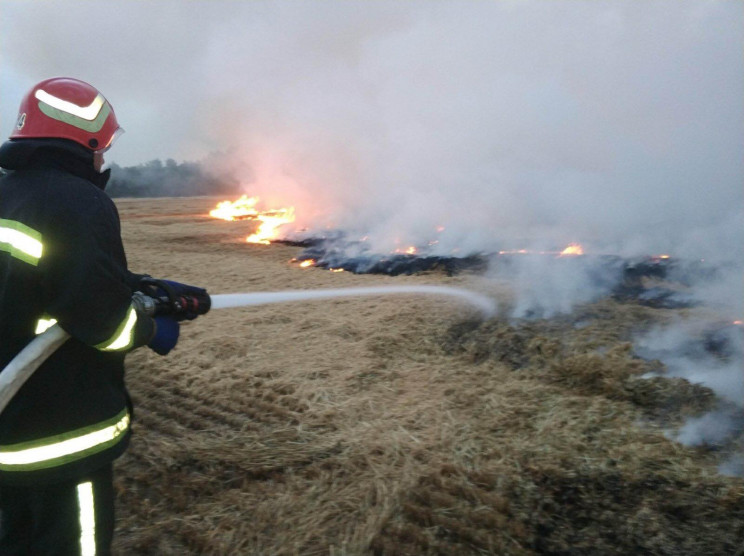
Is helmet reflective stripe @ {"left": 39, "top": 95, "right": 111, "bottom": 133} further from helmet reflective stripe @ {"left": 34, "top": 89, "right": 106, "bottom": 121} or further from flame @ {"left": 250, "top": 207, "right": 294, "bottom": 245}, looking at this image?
flame @ {"left": 250, "top": 207, "right": 294, "bottom": 245}

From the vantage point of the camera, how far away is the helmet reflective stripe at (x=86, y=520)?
1.84 metres

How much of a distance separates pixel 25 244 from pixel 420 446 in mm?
2338

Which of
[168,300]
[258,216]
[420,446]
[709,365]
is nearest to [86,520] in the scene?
[168,300]

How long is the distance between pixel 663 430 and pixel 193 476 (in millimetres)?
2892

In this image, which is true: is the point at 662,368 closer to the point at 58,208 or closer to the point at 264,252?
the point at 58,208

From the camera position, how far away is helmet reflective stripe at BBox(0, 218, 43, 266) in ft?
5.48

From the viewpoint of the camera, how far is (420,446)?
310 centimetres

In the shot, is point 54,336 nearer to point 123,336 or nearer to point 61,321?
point 61,321

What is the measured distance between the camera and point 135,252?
10336 mm

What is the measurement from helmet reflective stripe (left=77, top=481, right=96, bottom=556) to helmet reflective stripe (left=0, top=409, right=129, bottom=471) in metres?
0.14

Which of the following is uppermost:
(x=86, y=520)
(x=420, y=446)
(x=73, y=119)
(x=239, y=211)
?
(x=239, y=211)

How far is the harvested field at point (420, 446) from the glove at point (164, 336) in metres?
1.06

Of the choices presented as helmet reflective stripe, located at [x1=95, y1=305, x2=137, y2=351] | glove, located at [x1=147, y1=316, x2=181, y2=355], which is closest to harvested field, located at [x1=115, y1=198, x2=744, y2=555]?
glove, located at [x1=147, y1=316, x2=181, y2=355]

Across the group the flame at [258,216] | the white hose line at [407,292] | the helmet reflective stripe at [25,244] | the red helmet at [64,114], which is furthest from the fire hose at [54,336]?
the flame at [258,216]
